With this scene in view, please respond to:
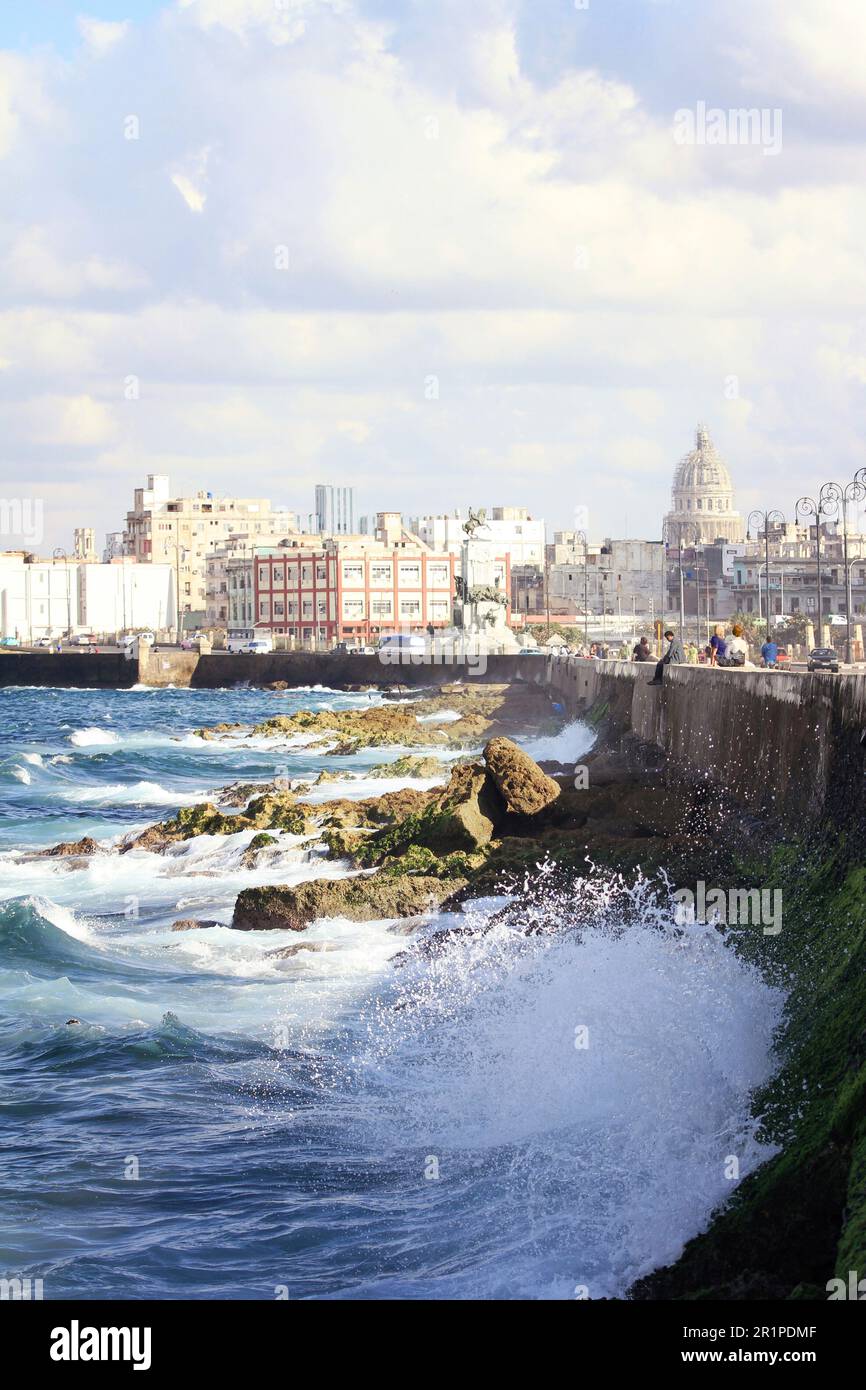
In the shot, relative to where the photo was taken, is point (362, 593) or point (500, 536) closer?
point (362, 593)

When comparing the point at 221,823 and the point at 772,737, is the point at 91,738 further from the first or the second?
the point at 772,737

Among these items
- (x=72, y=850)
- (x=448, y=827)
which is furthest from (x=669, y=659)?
(x=72, y=850)

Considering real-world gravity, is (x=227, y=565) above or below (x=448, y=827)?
above

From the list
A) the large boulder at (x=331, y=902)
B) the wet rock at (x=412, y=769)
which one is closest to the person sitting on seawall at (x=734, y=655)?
the wet rock at (x=412, y=769)

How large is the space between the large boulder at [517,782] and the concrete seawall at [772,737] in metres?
1.95

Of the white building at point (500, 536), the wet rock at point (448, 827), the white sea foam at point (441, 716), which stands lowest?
the white sea foam at point (441, 716)

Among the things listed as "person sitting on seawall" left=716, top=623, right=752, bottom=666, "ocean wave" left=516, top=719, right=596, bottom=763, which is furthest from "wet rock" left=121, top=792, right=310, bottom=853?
"ocean wave" left=516, top=719, right=596, bottom=763

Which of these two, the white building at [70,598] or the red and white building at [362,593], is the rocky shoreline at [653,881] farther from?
the white building at [70,598]

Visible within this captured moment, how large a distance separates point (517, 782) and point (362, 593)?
112 m

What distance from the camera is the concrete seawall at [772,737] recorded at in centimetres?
1333

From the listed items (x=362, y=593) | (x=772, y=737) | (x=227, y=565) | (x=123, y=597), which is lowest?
(x=772, y=737)

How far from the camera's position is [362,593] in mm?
133875

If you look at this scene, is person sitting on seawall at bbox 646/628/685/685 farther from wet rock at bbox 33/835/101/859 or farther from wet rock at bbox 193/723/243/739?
wet rock at bbox 193/723/243/739
